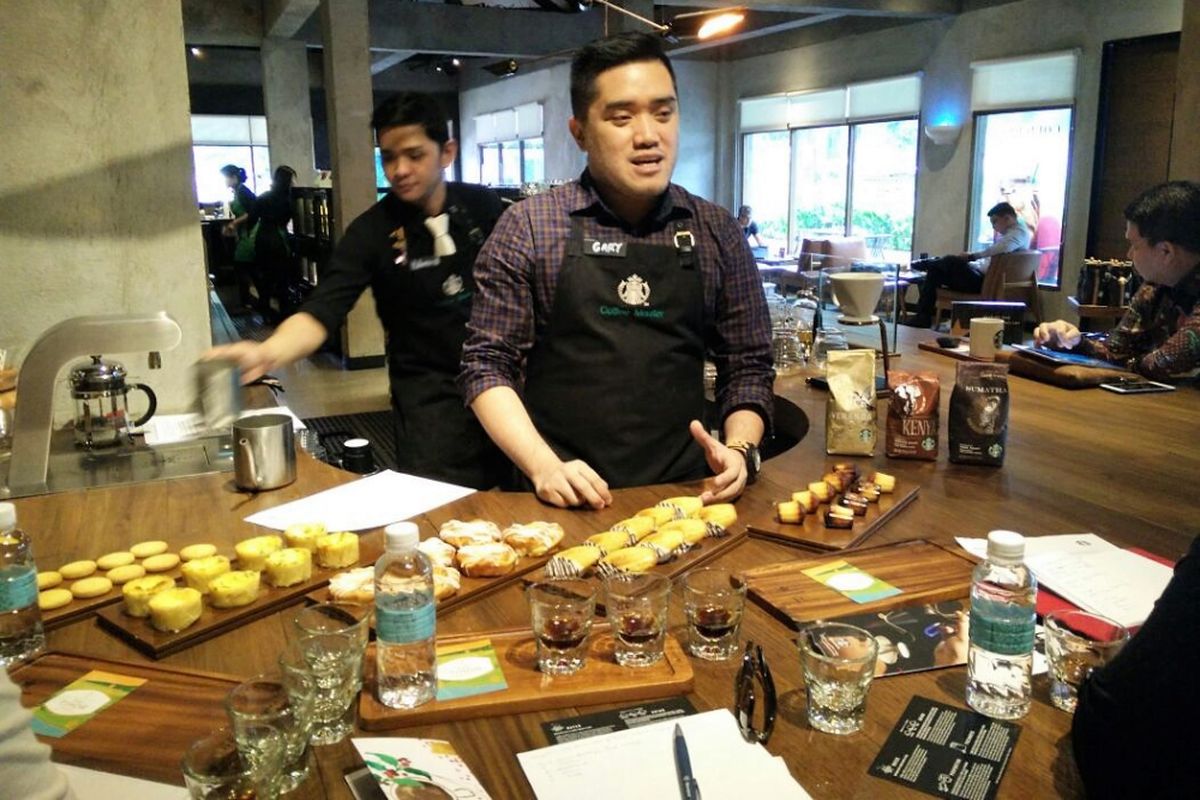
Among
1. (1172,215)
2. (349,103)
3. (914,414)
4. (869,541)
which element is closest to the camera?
(869,541)

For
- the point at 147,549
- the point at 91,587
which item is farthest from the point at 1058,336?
the point at 91,587

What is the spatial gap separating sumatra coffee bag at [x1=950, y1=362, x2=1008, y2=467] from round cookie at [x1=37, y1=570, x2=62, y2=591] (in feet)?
5.99

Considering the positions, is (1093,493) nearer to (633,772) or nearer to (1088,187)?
(633,772)

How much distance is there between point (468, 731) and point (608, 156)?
1439mm

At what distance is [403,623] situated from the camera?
3.77 feet

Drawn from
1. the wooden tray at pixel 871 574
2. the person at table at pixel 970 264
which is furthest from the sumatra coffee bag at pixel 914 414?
the person at table at pixel 970 264

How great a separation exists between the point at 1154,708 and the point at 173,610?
4.03 feet

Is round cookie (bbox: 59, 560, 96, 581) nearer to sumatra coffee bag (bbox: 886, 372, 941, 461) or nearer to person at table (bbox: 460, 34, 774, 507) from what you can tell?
person at table (bbox: 460, 34, 774, 507)

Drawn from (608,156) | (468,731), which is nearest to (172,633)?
(468,731)

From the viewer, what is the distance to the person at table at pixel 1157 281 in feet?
11.8

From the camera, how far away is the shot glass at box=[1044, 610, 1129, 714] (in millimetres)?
1190

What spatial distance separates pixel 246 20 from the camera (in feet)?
37.0

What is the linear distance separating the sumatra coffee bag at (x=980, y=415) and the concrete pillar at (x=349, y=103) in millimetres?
6554

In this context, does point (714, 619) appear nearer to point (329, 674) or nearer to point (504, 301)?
point (329, 674)
